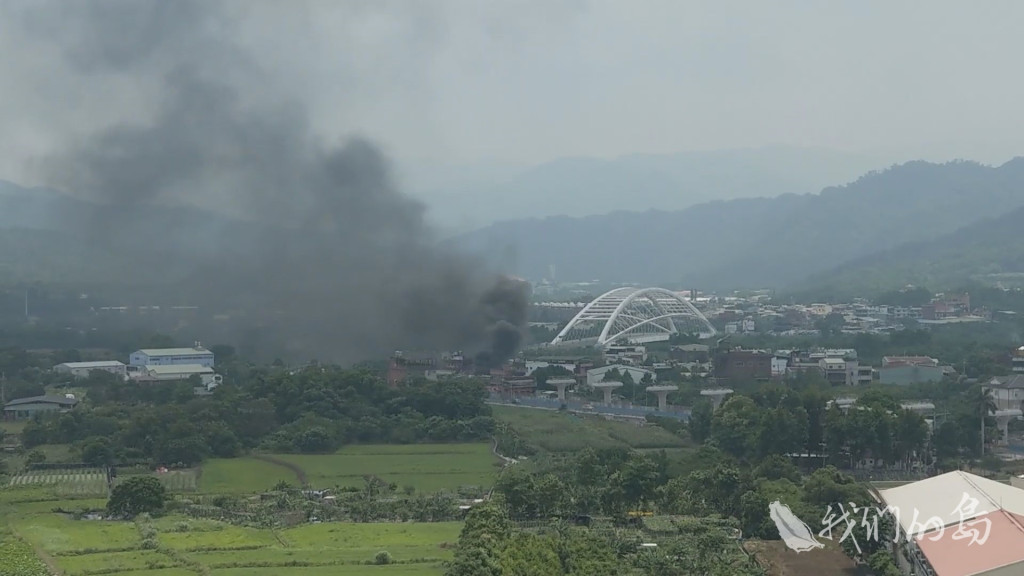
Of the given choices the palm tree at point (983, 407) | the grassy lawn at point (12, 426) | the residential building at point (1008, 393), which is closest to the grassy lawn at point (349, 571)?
the palm tree at point (983, 407)

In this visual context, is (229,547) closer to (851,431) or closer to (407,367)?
(851,431)

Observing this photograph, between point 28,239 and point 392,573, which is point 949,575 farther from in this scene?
point 28,239

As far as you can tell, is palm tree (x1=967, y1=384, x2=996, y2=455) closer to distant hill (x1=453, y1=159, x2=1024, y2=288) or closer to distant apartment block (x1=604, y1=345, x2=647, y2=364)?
distant apartment block (x1=604, y1=345, x2=647, y2=364)

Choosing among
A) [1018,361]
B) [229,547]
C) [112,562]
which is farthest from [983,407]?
[112,562]

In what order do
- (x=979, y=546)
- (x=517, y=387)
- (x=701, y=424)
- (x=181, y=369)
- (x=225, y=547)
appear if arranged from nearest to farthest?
(x=979, y=546), (x=225, y=547), (x=701, y=424), (x=181, y=369), (x=517, y=387)

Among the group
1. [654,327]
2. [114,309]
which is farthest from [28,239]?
[654,327]

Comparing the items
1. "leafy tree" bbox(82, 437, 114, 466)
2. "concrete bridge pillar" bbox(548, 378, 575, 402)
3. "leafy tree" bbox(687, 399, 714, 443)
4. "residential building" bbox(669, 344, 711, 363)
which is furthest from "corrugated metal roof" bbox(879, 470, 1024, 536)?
"residential building" bbox(669, 344, 711, 363)

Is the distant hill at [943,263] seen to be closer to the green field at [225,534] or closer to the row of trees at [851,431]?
the row of trees at [851,431]
